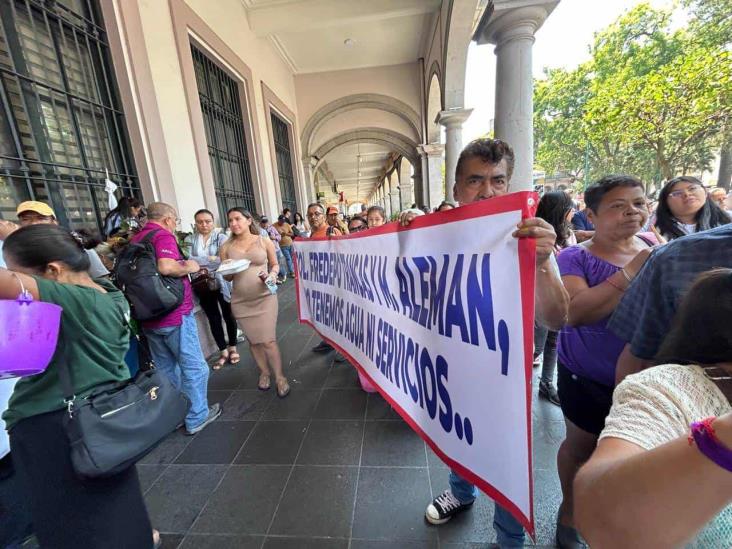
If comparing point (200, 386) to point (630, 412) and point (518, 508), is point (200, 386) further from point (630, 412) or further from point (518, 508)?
point (630, 412)

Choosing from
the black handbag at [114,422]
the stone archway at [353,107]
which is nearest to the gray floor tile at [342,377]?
the black handbag at [114,422]

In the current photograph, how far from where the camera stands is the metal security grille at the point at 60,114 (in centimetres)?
254

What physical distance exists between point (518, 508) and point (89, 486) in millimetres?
1441

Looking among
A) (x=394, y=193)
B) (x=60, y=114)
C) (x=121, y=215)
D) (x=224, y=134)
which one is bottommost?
(x=121, y=215)

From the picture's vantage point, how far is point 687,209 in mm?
2066

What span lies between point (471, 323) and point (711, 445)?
0.59 m

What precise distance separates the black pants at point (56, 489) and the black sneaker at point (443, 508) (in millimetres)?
1355

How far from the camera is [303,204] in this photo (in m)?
10.5

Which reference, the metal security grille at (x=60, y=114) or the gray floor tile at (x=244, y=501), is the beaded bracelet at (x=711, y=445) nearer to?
the gray floor tile at (x=244, y=501)

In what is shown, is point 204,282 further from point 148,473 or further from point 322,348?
point 148,473

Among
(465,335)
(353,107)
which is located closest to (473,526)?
(465,335)

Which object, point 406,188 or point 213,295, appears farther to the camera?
point 406,188

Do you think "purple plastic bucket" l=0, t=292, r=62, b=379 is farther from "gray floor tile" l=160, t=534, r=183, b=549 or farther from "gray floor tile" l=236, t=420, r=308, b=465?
"gray floor tile" l=236, t=420, r=308, b=465

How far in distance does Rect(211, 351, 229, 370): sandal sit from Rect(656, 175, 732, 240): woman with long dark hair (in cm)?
409
